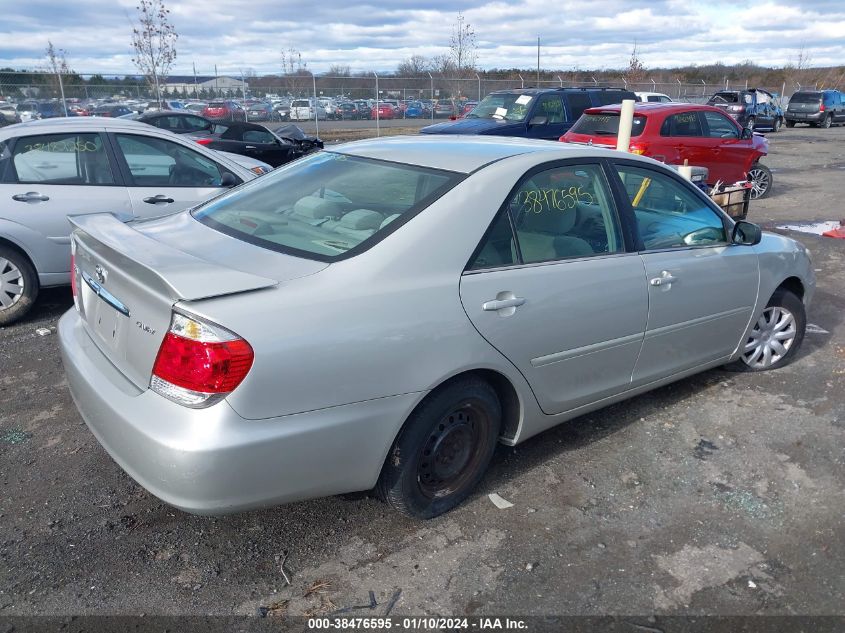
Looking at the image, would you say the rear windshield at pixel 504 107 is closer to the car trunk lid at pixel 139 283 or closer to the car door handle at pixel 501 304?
the car door handle at pixel 501 304

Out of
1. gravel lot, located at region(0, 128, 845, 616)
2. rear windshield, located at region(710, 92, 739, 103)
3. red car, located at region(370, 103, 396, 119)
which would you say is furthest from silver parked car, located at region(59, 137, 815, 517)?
rear windshield, located at region(710, 92, 739, 103)

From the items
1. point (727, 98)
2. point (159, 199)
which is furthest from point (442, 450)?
point (727, 98)

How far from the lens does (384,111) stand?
28516 millimetres

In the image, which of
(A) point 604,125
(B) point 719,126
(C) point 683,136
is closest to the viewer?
(A) point 604,125

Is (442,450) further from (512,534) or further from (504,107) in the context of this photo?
(504,107)

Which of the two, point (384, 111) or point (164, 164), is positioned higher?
point (164, 164)

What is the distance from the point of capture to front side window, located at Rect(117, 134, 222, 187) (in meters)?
5.93

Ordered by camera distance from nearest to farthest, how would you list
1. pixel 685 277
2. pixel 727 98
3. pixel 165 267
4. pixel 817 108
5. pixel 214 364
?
pixel 214 364 → pixel 165 267 → pixel 685 277 → pixel 727 98 → pixel 817 108

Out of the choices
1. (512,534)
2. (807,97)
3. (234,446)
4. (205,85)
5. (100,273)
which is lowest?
(512,534)

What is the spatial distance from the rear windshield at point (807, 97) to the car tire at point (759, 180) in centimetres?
2462

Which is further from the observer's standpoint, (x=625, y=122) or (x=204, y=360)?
(x=625, y=122)

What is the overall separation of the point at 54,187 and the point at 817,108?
35.8 meters

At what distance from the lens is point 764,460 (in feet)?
12.3

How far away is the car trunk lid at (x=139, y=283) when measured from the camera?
2.47m
